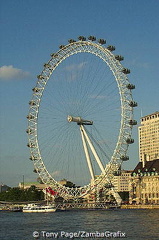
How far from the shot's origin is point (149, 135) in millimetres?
183750

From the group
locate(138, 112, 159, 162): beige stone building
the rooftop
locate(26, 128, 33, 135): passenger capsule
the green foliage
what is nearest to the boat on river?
locate(26, 128, 33, 135): passenger capsule

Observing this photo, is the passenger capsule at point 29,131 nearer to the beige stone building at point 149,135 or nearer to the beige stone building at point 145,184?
the beige stone building at point 145,184

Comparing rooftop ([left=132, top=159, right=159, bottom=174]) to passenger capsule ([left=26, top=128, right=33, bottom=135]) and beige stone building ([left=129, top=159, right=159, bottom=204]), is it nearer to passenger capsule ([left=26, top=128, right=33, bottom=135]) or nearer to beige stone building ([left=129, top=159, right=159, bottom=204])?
beige stone building ([left=129, top=159, right=159, bottom=204])

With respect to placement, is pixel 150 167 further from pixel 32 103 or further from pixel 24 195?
pixel 24 195

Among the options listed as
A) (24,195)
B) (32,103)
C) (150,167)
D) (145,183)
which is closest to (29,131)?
(32,103)

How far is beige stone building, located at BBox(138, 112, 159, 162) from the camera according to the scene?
17838 cm

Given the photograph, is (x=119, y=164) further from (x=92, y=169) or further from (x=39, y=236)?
(x=39, y=236)

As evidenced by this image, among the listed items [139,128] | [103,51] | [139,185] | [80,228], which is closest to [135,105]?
[103,51]

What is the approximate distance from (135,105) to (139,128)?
398 feet

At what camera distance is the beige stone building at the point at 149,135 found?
7023 inches

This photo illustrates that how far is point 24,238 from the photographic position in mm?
39312

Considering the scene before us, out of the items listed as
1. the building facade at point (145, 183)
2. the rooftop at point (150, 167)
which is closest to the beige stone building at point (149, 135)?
the building facade at point (145, 183)

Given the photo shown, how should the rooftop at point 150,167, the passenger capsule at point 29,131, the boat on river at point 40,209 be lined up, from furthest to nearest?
the rooftop at point 150,167 → the boat on river at point 40,209 → the passenger capsule at point 29,131

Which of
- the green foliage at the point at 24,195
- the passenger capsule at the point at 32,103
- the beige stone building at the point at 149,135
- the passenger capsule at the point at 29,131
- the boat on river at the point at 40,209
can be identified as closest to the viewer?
the passenger capsule at the point at 32,103
